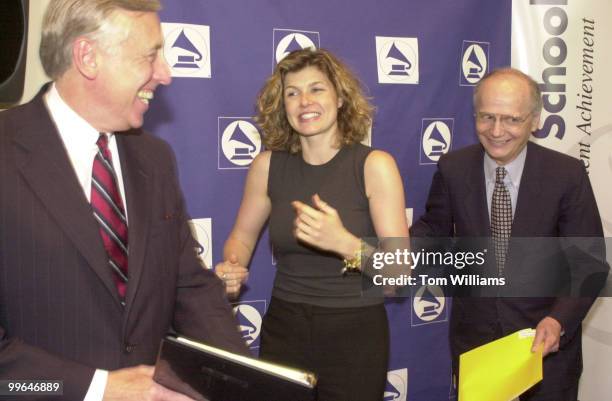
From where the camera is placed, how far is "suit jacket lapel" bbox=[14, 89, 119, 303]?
4.96ft

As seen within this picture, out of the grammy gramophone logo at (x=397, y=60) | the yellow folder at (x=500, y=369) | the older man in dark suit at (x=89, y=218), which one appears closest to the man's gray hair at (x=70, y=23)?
the older man in dark suit at (x=89, y=218)

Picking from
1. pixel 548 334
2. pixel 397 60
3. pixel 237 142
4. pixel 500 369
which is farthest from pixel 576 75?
pixel 500 369

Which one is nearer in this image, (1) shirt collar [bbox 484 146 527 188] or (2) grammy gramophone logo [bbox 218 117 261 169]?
(1) shirt collar [bbox 484 146 527 188]

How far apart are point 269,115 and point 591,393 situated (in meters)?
2.70

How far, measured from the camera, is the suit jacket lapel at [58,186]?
1.51 meters

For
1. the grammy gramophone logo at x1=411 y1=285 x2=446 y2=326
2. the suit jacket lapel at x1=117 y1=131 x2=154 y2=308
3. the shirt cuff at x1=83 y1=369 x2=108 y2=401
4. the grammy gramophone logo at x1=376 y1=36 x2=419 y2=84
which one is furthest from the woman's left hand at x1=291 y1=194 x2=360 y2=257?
the grammy gramophone logo at x1=411 y1=285 x2=446 y2=326

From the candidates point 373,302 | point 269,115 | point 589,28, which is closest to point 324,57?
point 269,115

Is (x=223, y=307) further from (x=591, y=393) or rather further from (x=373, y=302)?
(x=591, y=393)

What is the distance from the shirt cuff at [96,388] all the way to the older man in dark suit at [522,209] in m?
1.59

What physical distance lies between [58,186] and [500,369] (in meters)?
1.46

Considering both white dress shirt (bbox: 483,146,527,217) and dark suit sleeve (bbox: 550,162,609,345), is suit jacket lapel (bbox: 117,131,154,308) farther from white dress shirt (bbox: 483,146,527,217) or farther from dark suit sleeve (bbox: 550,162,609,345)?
dark suit sleeve (bbox: 550,162,609,345)

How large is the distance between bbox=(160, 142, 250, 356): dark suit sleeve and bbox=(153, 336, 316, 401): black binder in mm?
370

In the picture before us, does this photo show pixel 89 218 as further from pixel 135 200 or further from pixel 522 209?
pixel 522 209

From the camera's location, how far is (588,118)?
12.0 feet
